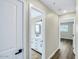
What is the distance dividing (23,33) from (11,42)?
49 centimetres

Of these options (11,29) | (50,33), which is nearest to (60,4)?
(50,33)

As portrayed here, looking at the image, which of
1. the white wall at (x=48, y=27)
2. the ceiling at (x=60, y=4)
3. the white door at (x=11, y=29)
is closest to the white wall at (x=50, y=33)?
the white wall at (x=48, y=27)

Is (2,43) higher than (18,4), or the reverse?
(18,4)

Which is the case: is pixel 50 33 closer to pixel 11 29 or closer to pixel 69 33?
pixel 11 29

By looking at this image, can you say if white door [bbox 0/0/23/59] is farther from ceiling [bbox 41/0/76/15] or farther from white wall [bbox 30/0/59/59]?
ceiling [bbox 41/0/76/15]

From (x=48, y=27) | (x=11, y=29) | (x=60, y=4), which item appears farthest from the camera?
(x=48, y=27)

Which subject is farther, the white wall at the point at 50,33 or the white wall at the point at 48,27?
the white wall at the point at 50,33

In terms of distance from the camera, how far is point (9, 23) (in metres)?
1.92

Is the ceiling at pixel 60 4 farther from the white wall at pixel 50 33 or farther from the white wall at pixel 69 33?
the white wall at pixel 69 33

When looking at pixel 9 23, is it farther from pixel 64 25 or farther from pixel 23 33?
pixel 64 25

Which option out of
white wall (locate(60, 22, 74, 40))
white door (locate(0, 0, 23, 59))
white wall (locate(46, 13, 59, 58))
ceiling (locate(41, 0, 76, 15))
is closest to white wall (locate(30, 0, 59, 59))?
white wall (locate(46, 13, 59, 58))

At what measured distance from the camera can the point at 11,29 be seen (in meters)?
1.99

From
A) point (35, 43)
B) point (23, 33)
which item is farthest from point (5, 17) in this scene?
point (35, 43)

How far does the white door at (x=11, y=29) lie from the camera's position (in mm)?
1761
